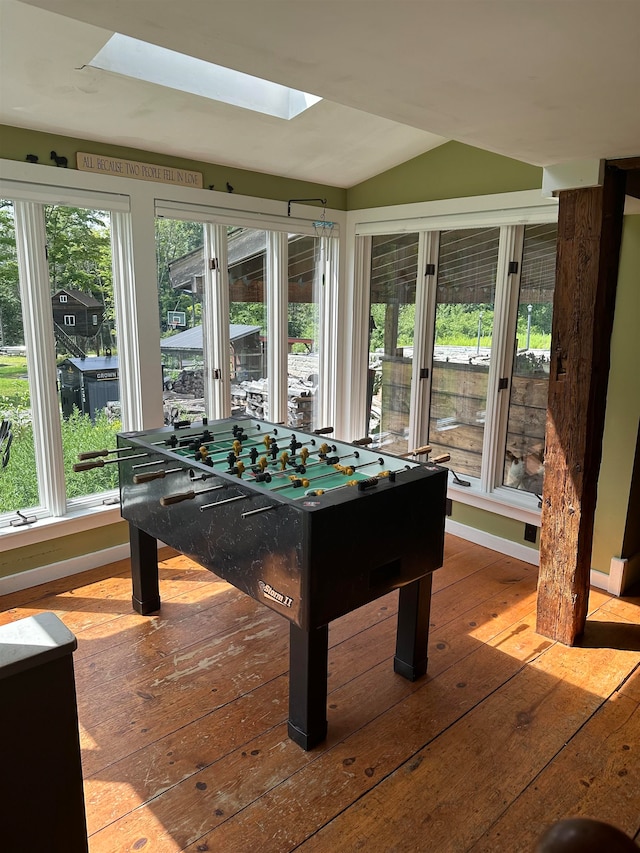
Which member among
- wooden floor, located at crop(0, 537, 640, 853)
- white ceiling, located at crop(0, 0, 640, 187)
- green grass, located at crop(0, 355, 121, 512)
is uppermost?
white ceiling, located at crop(0, 0, 640, 187)

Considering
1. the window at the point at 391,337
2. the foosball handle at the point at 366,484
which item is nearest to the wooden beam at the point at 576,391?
the foosball handle at the point at 366,484

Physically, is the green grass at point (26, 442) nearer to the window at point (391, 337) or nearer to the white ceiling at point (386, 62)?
the white ceiling at point (386, 62)

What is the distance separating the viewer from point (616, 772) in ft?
7.45

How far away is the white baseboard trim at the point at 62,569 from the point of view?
3.58 metres

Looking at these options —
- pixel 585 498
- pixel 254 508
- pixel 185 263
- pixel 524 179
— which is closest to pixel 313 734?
pixel 254 508

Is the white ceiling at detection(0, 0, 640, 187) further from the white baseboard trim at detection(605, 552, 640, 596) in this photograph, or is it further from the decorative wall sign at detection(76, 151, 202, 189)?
the white baseboard trim at detection(605, 552, 640, 596)

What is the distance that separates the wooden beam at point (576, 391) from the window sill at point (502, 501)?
0.86 metres

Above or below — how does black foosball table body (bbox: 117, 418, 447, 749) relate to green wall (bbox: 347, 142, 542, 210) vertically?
below

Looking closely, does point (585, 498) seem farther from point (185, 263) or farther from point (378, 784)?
point (185, 263)

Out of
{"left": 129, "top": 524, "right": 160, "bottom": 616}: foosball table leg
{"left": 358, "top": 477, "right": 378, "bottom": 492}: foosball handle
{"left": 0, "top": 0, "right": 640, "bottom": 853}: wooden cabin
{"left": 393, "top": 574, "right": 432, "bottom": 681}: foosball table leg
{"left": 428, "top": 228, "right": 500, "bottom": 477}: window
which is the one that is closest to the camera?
{"left": 0, "top": 0, "right": 640, "bottom": 853}: wooden cabin

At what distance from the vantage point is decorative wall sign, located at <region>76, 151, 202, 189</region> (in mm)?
3510

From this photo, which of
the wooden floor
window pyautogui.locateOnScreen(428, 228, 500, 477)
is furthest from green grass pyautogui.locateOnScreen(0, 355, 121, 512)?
window pyautogui.locateOnScreen(428, 228, 500, 477)

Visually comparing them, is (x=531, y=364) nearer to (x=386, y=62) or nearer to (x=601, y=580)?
(x=601, y=580)

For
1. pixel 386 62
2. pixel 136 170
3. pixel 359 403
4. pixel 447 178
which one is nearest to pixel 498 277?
pixel 447 178
